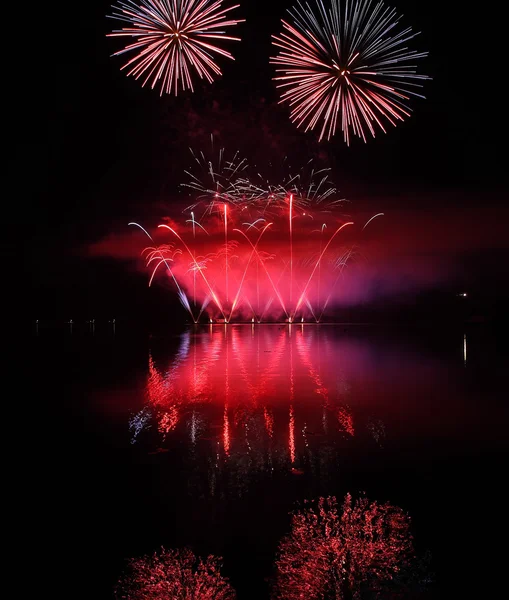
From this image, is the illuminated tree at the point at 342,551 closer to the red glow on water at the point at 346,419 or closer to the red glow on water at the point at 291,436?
the red glow on water at the point at 291,436

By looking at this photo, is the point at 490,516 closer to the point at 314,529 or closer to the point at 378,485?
the point at 378,485

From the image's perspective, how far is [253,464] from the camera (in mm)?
6316

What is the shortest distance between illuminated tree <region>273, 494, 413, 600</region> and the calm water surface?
0.50ft

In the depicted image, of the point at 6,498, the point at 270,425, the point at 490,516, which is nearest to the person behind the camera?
the point at 490,516

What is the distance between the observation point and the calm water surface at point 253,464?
4242 mm

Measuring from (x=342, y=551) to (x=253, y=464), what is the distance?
7.52 ft

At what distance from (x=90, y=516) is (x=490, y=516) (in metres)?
3.82

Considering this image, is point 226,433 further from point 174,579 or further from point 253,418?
point 174,579

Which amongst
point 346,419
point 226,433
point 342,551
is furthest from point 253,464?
point 346,419

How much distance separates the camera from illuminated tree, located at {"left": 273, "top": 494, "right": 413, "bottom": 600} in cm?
371

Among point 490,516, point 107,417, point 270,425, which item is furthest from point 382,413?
point 107,417

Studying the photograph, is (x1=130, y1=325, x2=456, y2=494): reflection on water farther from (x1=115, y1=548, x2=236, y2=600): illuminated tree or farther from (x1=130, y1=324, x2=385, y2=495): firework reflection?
(x1=115, y1=548, x2=236, y2=600): illuminated tree

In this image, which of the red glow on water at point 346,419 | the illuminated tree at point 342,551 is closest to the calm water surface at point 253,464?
the red glow on water at point 346,419

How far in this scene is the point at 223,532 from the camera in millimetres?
4457
